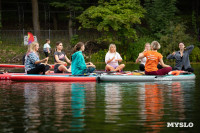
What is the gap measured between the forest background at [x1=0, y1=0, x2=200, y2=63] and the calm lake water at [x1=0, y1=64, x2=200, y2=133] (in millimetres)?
20453

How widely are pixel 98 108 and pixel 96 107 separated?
155 mm

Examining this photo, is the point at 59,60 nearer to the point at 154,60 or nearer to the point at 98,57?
the point at 154,60

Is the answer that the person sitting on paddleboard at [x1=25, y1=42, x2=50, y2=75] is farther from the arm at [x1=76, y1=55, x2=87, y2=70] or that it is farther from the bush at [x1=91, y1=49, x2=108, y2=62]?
the bush at [x1=91, y1=49, x2=108, y2=62]

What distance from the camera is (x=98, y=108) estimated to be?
9.91 m

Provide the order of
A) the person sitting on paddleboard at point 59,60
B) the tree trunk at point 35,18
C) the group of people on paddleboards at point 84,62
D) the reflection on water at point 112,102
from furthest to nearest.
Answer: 1. the tree trunk at point 35,18
2. the person sitting on paddleboard at point 59,60
3. the group of people on paddleboards at point 84,62
4. the reflection on water at point 112,102

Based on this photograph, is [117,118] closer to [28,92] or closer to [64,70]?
[28,92]

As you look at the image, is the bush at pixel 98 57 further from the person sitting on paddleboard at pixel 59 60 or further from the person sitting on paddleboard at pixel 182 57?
the person sitting on paddleboard at pixel 182 57

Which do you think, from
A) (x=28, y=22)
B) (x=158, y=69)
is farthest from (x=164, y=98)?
(x=28, y=22)

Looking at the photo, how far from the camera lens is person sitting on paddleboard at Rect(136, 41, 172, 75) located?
15680 millimetres

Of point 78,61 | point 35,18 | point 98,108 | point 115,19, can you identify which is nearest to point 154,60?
point 78,61

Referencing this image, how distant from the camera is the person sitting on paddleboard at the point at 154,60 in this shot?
15.7 m

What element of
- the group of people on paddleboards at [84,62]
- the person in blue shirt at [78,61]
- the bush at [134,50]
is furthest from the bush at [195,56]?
the person in blue shirt at [78,61]

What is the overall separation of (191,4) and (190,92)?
3496 centimetres

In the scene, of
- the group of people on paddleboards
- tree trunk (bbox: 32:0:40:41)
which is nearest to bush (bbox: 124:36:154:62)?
tree trunk (bbox: 32:0:40:41)
